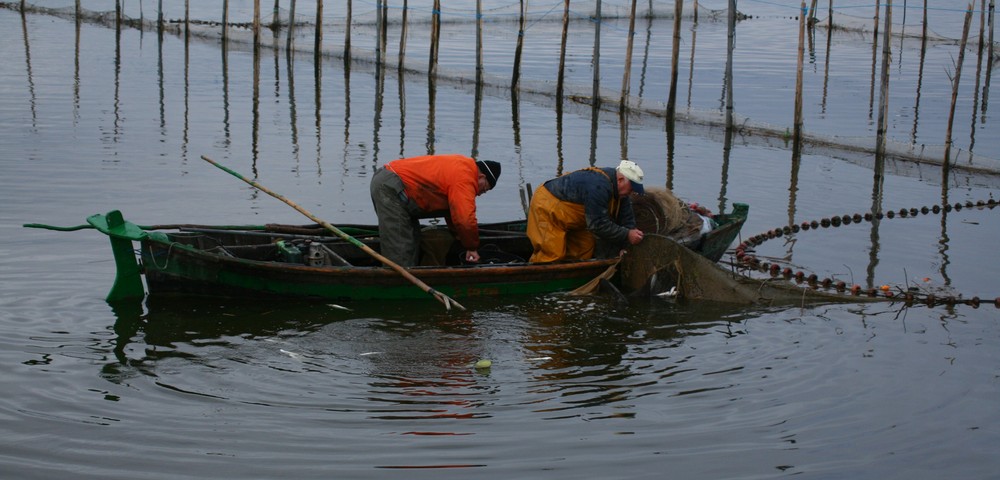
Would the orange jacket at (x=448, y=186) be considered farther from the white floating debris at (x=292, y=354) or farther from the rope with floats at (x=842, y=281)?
the rope with floats at (x=842, y=281)

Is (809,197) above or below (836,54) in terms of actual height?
below

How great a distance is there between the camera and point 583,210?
9.59m

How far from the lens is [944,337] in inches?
338

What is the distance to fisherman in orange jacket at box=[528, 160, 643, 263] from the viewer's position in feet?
30.6

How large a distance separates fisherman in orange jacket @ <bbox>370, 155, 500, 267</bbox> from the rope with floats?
2877 millimetres

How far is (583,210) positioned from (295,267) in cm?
262

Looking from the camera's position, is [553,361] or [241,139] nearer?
[553,361]

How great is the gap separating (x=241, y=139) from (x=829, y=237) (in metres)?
9.51

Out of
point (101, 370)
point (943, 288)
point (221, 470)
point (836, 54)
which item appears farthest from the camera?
point (836, 54)

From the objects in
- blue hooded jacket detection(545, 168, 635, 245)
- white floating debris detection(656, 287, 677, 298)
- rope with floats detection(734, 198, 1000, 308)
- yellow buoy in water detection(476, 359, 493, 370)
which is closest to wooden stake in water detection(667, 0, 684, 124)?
rope with floats detection(734, 198, 1000, 308)

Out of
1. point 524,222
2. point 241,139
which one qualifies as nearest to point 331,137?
point 241,139

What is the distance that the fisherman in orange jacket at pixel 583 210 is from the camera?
933cm

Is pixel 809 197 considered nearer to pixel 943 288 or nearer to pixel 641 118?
pixel 943 288

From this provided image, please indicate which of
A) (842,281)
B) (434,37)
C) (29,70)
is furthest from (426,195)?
(29,70)
